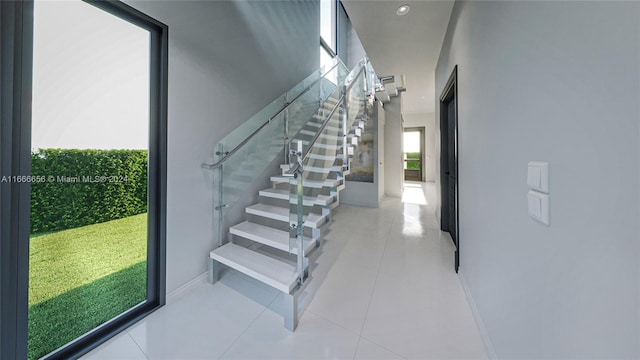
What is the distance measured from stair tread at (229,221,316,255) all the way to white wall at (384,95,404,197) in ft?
15.9

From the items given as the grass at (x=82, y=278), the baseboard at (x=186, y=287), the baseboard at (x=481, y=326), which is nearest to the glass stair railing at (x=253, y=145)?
the baseboard at (x=186, y=287)

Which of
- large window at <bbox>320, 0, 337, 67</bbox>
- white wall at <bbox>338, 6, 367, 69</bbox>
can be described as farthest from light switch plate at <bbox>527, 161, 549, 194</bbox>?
white wall at <bbox>338, 6, 367, 69</bbox>

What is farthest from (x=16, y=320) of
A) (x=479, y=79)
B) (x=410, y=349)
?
(x=479, y=79)

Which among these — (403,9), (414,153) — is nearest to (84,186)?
(403,9)

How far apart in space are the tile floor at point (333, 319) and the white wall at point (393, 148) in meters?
3.86

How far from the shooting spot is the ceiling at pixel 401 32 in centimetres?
234

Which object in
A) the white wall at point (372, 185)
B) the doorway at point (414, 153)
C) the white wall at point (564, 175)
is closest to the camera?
the white wall at point (564, 175)

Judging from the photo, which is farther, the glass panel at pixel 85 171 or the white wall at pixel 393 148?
the white wall at pixel 393 148

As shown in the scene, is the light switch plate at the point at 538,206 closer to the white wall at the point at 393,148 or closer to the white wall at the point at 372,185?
the white wall at the point at 372,185

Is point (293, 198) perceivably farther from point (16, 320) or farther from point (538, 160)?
point (16, 320)

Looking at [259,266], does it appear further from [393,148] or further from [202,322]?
[393,148]

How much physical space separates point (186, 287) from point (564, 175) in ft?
8.90

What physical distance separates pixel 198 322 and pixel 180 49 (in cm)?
236

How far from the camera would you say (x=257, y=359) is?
1.38 metres
